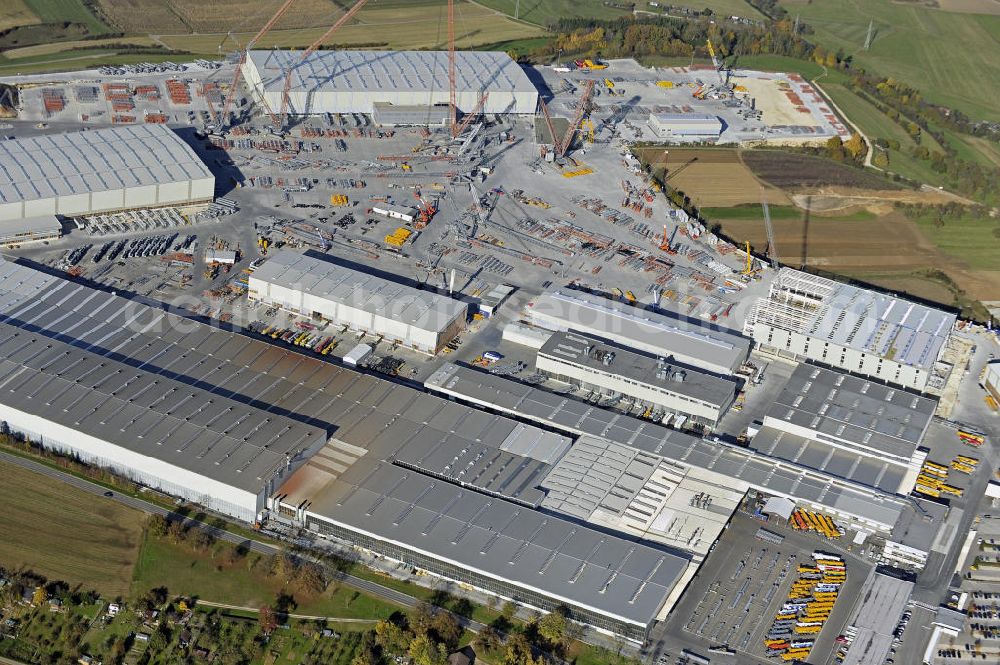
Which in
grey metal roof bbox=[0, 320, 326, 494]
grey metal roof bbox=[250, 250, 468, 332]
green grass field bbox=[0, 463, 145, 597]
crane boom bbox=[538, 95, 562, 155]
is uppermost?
crane boom bbox=[538, 95, 562, 155]

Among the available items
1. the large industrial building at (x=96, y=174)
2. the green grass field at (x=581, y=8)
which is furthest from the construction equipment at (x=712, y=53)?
the large industrial building at (x=96, y=174)

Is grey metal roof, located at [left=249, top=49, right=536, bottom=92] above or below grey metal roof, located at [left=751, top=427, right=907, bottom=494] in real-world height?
above

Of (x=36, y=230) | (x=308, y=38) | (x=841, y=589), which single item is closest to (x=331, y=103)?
(x=308, y=38)

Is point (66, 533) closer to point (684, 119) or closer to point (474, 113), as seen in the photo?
point (474, 113)

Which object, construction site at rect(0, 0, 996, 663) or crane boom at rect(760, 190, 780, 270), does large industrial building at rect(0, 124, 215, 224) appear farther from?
crane boom at rect(760, 190, 780, 270)

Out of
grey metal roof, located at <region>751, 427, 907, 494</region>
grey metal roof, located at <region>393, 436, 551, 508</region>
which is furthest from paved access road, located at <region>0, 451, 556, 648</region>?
grey metal roof, located at <region>751, 427, 907, 494</region>

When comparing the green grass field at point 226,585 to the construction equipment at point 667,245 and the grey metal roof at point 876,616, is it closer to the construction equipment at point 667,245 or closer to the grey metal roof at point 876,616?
the grey metal roof at point 876,616

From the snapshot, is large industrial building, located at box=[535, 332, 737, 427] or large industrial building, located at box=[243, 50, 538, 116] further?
large industrial building, located at box=[243, 50, 538, 116]

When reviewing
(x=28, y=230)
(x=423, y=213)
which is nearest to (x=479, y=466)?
(x=423, y=213)
